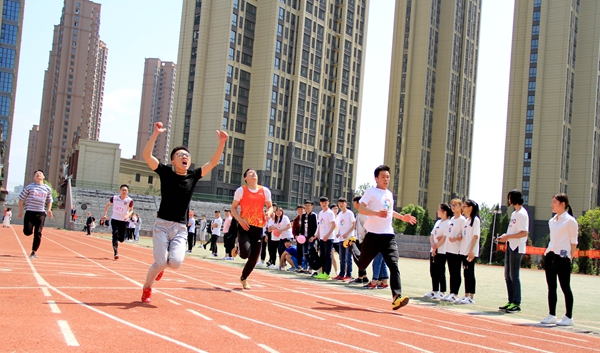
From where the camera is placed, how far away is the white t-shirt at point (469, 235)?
470 inches

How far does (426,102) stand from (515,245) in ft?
404

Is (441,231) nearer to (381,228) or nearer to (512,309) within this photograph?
(512,309)

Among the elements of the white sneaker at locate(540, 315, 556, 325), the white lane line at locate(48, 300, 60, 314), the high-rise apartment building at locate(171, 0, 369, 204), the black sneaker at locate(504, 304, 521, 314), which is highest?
the high-rise apartment building at locate(171, 0, 369, 204)

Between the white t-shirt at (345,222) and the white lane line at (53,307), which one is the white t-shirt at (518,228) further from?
the white lane line at (53,307)

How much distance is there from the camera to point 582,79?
342ft

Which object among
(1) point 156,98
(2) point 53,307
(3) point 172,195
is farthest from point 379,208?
(1) point 156,98

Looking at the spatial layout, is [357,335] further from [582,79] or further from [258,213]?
[582,79]

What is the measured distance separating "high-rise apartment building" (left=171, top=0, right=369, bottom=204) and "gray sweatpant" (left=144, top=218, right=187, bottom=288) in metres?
82.4

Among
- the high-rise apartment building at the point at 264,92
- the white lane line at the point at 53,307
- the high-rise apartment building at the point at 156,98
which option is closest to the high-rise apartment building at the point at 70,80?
the high-rise apartment building at the point at 156,98

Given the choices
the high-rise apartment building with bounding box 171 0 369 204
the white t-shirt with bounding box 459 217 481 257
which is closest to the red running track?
the white t-shirt with bounding box 459 217 481 257

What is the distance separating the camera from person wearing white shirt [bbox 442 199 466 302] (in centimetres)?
1234

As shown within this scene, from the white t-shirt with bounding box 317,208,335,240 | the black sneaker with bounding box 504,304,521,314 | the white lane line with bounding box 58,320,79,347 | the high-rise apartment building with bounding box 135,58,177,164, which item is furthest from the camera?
the high-rise apartment building with bounding box 135,58,177,164

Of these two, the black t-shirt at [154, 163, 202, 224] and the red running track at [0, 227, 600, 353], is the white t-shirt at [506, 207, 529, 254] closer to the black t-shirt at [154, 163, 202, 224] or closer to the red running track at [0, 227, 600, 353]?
the red running track at [0, 227, 600, 353]

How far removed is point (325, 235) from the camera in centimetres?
1691
